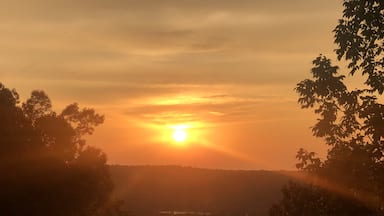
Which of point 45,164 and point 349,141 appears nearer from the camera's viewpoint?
point 349,141

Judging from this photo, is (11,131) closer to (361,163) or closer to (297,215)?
(297,215)

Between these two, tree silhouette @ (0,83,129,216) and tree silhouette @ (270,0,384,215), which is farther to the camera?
tree silhouette @ (0,83,129,216)

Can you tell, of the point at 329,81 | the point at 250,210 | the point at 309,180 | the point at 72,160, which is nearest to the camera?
the point at 329,81

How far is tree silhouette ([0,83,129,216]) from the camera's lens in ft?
176

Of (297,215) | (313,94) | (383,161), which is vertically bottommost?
(297,215)

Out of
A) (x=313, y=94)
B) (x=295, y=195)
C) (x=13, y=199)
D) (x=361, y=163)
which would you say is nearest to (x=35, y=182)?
(x=13, y=199)

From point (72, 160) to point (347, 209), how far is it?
38878 mm

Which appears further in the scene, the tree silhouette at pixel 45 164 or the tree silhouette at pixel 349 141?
the tree silhouette at pixel 45 164

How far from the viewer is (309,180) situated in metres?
30.4

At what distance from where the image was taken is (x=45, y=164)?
184 ft

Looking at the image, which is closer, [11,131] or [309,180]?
[309,180]

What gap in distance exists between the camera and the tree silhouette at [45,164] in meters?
53.5

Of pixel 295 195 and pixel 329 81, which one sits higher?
pixel 329 81

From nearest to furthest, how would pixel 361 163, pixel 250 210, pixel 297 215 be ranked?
pixel 361 163, pixel 297 215, pixel 250 210
